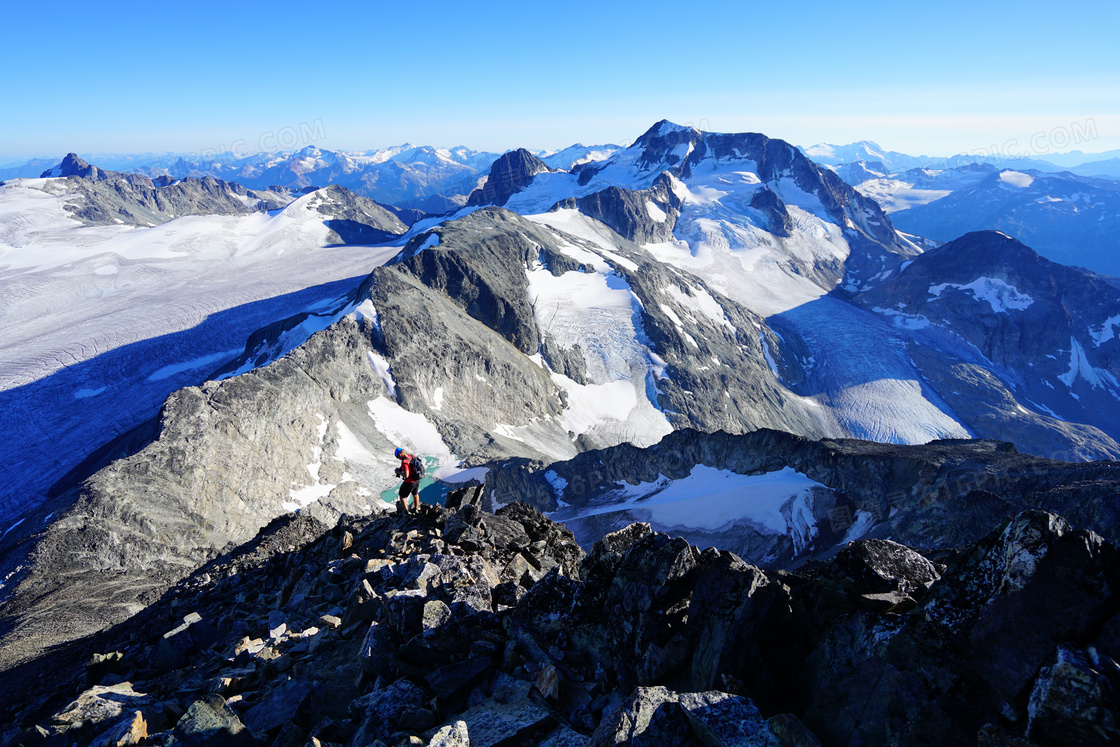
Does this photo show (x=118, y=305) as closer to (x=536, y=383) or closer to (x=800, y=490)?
(x=536, y=383)

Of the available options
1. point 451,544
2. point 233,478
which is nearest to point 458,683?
point 451,544

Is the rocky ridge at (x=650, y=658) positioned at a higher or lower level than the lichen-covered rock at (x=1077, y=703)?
lower

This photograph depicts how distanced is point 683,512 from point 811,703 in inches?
1564

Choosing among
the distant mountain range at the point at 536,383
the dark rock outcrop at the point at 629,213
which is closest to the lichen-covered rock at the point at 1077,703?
the distant mountain range at the point at 536,383

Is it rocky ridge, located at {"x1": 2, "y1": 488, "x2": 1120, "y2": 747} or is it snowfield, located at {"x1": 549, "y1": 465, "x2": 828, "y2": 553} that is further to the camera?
snowfield, located at {"x1": 549, "y1": 465, "x2": 828, "y2": 553}

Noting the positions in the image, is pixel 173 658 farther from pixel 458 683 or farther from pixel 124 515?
pixel 124 515

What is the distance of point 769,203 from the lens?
183875 mm

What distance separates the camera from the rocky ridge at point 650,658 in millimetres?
5523

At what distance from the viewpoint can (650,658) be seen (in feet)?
26.5

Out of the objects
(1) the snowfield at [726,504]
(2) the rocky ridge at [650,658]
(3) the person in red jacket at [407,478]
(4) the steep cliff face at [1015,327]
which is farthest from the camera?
(4) the steep cliff face at [1015,327]

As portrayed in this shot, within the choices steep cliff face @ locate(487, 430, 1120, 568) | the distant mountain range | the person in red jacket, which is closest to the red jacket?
the person in red jacket

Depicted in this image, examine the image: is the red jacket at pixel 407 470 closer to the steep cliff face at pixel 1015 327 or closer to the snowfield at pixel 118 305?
the snowfield at pixel 118 305

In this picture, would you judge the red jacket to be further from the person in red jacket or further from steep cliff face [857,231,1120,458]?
steep cliff face [857,231,1120,458]

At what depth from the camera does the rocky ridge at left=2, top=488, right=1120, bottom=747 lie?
5523 millimetres
